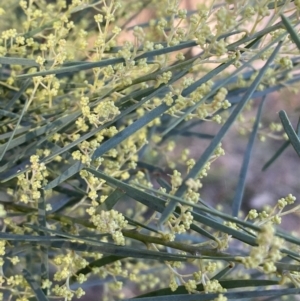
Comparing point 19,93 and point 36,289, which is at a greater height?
point 19,93

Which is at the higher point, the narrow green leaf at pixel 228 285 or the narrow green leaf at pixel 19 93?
the narrow green leaf at pixel 19 93

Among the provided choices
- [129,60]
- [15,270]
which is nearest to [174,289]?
[129,60]

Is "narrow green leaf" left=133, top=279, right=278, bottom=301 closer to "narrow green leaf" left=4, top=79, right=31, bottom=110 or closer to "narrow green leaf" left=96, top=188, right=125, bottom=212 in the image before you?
"narrow green leaf" left=96, top=188, right=125, bottom=212

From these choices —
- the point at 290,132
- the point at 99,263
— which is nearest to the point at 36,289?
the point at 99,263

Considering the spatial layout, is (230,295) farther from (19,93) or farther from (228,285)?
(19,93)

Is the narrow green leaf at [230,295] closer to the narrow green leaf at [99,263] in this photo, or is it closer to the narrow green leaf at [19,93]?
the narrow green leaf at [99,263]

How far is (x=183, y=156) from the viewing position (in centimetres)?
43

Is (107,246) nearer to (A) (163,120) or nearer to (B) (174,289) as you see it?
(B) (174,289)

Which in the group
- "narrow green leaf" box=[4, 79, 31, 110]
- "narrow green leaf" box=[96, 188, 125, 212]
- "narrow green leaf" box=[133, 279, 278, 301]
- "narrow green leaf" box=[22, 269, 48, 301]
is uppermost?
"narrow green leaf" box=[4, 79, 31, 110]

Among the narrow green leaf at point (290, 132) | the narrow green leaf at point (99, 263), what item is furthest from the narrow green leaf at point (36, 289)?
the narrow green leaf at point (290, 132)

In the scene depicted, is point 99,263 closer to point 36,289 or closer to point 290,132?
point 36,289

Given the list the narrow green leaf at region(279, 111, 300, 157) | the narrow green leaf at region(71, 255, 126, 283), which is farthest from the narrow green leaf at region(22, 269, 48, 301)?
the narrow green leaf at region(279, 111, 300, 157)

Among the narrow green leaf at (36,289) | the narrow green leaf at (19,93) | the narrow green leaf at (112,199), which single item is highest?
the narrow green leaf at (19,93)

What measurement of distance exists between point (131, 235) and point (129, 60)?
113 millimetres
